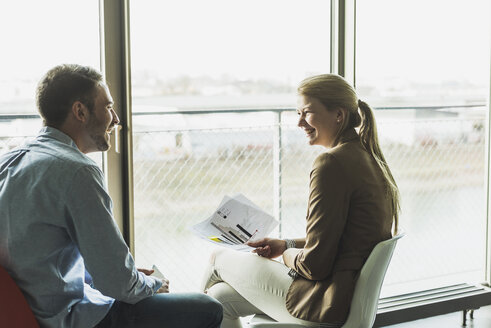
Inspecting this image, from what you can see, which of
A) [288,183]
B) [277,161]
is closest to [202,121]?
[277,161]

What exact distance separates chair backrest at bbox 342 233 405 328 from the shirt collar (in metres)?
0.97

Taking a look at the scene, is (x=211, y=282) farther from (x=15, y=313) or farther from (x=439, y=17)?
(x=439, y=17)

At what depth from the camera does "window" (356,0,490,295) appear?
3.47 metres

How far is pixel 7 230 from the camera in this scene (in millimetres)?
1535

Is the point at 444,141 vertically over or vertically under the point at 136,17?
under

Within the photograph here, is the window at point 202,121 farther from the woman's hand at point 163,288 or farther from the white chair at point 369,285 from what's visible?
the white chair at point 369,285

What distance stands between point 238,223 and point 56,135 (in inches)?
30.8

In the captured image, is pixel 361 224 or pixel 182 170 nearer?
pixel 361 224

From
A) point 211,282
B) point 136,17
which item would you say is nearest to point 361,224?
point 211,282

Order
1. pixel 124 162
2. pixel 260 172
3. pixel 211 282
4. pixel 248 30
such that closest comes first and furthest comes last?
pixel 211 282 < pixel 124 162 < pixel 260 172 < pixel 248 30

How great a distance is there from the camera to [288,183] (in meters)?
3.78

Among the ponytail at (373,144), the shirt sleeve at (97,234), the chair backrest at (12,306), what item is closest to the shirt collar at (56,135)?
the shirt sleeve at (97,234)

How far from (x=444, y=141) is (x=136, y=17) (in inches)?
90.7

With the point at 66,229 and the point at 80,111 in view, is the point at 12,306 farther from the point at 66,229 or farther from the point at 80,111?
the point at 80,111
